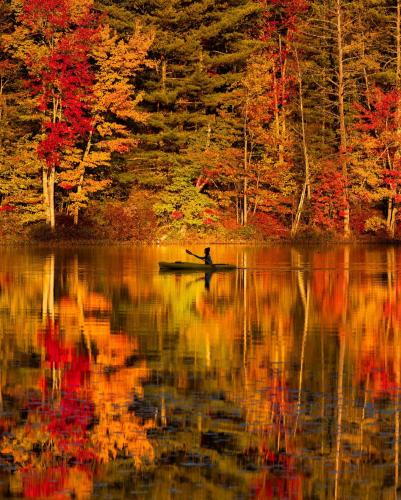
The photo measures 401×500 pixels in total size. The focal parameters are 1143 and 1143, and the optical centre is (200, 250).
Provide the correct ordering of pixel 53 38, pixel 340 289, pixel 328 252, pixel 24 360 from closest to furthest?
Answer: 1. pixel 24 360
2. pixel 340 289
3. pixel 328 252
4. pixel 53 38

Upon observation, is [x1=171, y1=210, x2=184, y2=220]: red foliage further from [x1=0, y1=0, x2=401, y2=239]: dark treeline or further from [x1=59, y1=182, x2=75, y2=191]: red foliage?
[x1=59, y1=182, x2=75, y2=191]: red foliage

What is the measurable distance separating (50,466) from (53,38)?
5012cm

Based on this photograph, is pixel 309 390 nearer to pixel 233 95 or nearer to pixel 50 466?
pixel 50 466

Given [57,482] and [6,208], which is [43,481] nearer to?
[57,482]

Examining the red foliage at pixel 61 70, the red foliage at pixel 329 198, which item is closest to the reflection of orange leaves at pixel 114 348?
the red foliage at pixel 61 70

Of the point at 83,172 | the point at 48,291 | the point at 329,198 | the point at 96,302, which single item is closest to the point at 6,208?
the point at 83,172

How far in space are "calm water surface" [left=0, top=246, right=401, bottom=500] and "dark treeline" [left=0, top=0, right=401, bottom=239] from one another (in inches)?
1241

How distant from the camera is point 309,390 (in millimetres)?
14664

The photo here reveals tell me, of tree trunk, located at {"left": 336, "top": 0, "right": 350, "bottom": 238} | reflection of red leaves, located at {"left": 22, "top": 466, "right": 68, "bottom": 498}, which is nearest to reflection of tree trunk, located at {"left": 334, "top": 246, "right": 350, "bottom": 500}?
reflection of red leaves, located at {"left": 22, "top": 466, "right": 68, "bottom": 498}

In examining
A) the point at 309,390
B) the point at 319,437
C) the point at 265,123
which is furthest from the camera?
the point at 265,123

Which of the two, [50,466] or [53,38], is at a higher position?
[53,38]

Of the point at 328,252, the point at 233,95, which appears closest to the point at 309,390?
the point at 328,252

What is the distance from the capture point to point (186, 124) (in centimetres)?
6862

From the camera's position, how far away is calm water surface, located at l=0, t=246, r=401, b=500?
10.6 m
